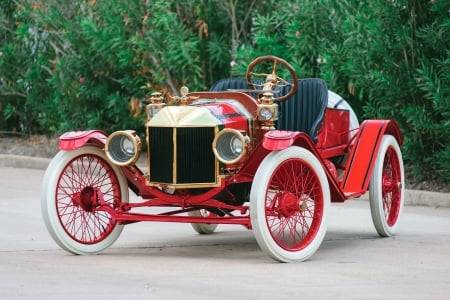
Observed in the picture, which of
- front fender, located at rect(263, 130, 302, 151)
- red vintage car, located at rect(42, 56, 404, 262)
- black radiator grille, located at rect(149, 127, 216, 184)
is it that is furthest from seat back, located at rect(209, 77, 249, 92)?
front fender, located at rect(263, 130, 302, 151)

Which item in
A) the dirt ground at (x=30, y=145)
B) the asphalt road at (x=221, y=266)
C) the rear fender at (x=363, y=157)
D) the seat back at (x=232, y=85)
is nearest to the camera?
the asphalt road at (x=221, y=266)

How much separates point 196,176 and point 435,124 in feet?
15.8

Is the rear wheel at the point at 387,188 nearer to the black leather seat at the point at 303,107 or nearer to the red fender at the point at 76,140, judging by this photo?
the black leather seat at the point at 303,107

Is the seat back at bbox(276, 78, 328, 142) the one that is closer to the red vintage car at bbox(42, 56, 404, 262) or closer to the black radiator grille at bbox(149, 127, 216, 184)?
the red vintage car at bbox(42, 56, 404, 262)

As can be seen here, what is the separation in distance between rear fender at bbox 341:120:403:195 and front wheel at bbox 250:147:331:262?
0.81 meters

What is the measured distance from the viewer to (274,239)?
845 cm

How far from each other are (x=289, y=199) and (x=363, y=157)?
55.2 inches

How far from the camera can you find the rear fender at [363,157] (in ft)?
32.0

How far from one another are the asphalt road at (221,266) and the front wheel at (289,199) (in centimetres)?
14

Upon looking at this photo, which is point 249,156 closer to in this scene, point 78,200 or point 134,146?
point 134,146

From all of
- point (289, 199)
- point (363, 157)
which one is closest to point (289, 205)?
point (289, 199)

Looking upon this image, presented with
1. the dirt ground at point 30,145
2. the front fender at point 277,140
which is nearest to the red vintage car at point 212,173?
the front fender at point 277,140

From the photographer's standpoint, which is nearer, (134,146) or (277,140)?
(277,140)

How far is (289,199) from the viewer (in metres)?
8.67
